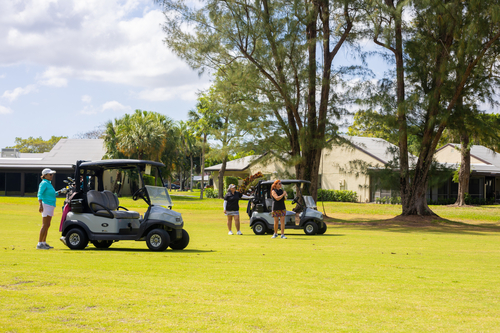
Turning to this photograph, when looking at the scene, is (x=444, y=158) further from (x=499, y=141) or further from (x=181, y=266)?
(x=181, y=266)

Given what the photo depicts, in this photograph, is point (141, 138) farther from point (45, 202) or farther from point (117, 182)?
point (45, 202)

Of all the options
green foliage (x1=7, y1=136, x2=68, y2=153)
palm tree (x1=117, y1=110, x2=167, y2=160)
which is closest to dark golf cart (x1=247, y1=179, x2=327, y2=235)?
palm tree (x1=117, y1=110, x2=167, y2=160)

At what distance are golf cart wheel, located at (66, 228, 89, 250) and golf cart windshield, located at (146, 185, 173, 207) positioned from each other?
165 centimetres

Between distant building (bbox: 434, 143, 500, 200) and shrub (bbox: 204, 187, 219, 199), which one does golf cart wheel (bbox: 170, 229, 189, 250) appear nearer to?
distant building (bbox: 434, 143, 500, 200)

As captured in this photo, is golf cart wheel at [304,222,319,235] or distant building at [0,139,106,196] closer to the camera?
golf cart wheel at [304,222,319,235]

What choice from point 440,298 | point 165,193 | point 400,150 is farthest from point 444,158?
point 440,298

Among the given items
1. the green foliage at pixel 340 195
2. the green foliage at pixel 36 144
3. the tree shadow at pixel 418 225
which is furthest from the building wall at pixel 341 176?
the green foliage at pixel 36 144

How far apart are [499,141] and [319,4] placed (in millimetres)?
10510

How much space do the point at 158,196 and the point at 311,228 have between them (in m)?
7.29

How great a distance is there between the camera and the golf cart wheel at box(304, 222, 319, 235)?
18031 mm

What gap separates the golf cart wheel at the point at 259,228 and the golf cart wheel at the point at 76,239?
7.31 metres

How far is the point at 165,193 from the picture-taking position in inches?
493

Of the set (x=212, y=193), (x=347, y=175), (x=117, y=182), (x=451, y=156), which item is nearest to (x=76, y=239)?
(x=117, y=182)

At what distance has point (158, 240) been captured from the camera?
11836 mm
